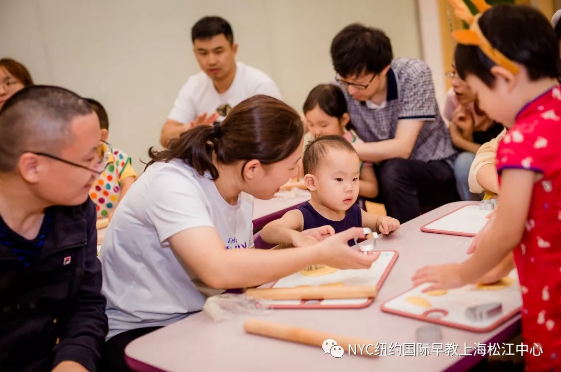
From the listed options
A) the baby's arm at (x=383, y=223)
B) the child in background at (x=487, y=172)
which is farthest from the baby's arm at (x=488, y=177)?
the baby's arm at (x=383, y=223)

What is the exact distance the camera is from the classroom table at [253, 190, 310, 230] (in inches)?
92.0

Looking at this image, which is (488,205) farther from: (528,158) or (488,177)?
(528,158)

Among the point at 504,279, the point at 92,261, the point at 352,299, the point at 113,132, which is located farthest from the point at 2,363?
the point at 113,132

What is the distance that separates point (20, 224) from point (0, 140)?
0.22 m

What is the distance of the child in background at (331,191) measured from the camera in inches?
79.0

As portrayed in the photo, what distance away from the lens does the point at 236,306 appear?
4.40 ft

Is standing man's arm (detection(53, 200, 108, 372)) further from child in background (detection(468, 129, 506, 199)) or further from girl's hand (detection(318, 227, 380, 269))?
child in background (detection(468, 129, 506, 199))

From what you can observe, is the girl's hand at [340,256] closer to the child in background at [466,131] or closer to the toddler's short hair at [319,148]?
the toddler's short hair at [319,148]

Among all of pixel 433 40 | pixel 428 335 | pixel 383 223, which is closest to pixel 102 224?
pixel 383 223

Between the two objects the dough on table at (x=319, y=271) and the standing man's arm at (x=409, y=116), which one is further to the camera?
the standing man's arm at (x=409, y=116)

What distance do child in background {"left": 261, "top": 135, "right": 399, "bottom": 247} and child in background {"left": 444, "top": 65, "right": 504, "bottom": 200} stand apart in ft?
3.52

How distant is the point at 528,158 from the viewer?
3.45ft

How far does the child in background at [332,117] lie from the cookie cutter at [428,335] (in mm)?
1962

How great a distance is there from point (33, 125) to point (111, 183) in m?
1.68
